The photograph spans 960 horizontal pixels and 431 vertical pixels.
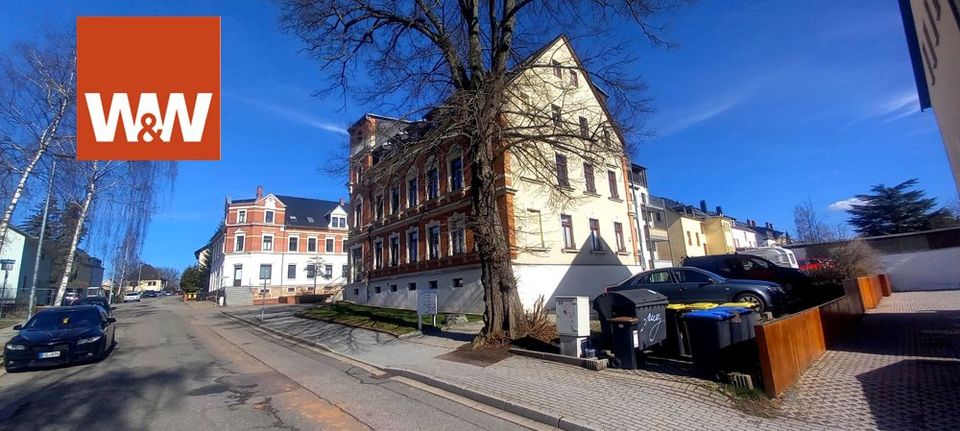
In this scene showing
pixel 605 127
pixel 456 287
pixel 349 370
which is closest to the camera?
pixel 349 370

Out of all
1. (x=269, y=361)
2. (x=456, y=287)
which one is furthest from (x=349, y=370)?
(x=456, y=287)

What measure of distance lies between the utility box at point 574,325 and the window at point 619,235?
17136mm

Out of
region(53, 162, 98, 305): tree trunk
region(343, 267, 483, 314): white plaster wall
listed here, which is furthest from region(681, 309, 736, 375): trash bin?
region(53, 162, 98, 305): tree trunk

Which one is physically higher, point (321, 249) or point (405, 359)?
point (321, 249)

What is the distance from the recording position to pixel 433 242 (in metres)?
23.8

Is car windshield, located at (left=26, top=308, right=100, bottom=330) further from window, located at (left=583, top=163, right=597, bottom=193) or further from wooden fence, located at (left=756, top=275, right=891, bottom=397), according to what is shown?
window, located at (left=583, top=163, right=597, bottom=193)

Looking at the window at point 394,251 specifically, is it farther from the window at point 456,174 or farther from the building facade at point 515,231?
the window at point 456,174

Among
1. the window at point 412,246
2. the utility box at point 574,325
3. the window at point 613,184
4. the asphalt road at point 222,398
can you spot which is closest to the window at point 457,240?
the window at point 412,246

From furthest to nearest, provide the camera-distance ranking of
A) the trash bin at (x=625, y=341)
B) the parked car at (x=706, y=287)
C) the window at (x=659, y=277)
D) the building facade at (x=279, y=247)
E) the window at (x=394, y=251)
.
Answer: the building facade at (x=279, y=247), the window at (x=394, y=251), the window at (x=659, y=277), the parked car at (x=706, y=287), the trash bin at (x=625, y=341)

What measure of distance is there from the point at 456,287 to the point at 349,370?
38.2 ft

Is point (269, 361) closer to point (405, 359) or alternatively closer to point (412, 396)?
point (405, 359)

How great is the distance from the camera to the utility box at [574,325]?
8.71 m

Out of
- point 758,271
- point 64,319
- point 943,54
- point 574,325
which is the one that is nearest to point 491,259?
point 574,325

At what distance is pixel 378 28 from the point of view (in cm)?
1250
